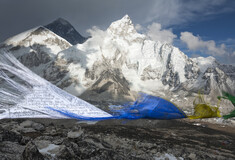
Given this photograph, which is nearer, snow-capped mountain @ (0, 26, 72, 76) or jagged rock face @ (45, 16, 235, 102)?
jagged rock face @ (45, 16, 235, 102)

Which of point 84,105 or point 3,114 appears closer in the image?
point 3,114

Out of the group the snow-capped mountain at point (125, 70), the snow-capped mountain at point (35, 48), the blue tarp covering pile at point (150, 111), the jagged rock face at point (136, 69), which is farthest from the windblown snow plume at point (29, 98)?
the snow-capped mountain at point (35, 48)

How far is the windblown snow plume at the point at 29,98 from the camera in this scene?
4.91 m

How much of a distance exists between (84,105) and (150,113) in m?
2.15

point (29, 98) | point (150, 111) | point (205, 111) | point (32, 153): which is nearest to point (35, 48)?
point (29, 98)

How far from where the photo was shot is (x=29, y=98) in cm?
534

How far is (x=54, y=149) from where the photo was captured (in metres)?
6.53

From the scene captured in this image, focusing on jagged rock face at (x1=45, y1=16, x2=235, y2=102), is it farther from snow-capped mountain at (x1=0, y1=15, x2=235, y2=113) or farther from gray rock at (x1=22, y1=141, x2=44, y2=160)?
gray rock at (x1=22, y1=141, x2=44, y2=160)

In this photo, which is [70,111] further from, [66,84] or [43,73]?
[43,73]

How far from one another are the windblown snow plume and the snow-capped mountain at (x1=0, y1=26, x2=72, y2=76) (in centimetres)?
15958

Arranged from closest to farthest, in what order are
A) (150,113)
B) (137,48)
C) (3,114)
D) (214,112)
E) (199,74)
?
(3,114)
(214,112)
(150,113)
(199,74)
(137,48)

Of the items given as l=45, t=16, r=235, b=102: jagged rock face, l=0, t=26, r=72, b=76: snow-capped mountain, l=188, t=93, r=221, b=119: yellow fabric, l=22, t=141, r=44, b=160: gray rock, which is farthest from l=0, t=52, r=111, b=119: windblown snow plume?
l=0, t=26, r=72, b=76: snow-capped mountain

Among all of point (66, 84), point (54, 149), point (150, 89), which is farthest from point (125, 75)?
point (54, 149)

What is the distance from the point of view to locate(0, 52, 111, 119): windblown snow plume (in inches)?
193
